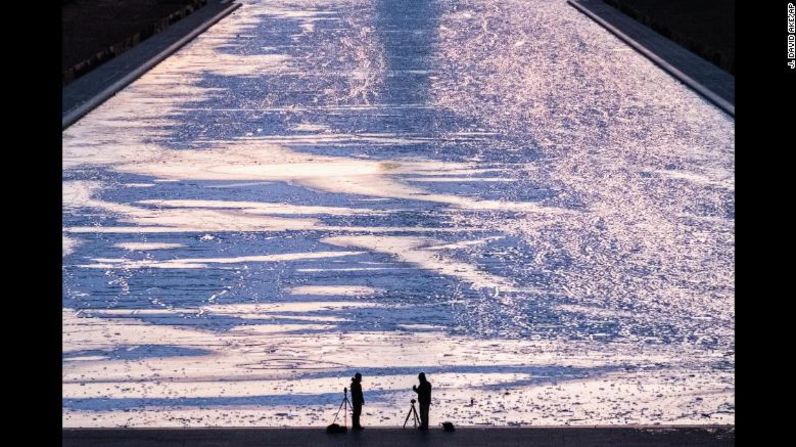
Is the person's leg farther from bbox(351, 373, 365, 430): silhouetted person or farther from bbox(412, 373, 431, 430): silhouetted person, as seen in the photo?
bbox(351, 373, 365, 430): silhouetted person

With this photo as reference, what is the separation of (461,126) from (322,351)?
1209 centimetres

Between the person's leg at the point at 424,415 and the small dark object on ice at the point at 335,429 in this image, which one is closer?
the small dark object on ice at the point at 335,429

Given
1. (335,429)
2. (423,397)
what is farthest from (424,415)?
(335,429)

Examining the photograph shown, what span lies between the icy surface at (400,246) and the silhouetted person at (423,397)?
0.66m

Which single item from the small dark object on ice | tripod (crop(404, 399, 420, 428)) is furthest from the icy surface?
the small dark object on ice

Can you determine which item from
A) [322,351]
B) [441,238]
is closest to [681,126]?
[441,238]

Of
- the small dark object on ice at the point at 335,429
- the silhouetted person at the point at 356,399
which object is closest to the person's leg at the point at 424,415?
the silhouetted person at the point at 356,399

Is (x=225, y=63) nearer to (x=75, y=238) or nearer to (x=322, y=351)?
(x=75, y=238)

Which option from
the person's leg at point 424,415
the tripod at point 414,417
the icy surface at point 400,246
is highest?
the person's leg at point 424,415

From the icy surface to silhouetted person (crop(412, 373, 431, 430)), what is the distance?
661 millimetres

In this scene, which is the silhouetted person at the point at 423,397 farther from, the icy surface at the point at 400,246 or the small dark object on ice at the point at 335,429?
the icy surface at the point at 400,246

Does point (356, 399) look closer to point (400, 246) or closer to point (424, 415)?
point (424, 415)

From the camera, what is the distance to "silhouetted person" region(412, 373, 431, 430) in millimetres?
9352

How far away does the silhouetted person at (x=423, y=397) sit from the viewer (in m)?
9.35
